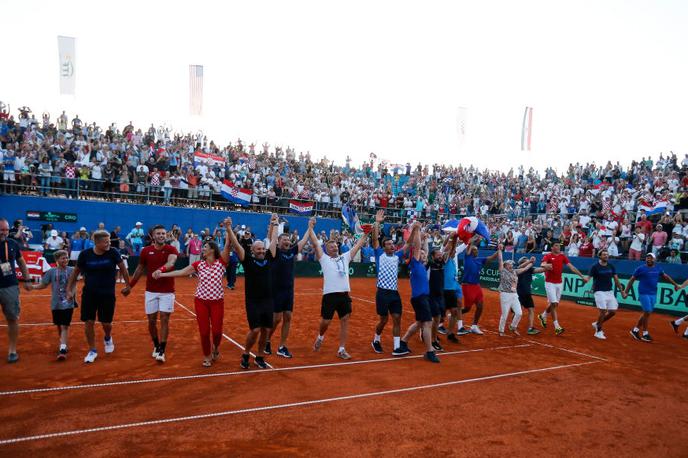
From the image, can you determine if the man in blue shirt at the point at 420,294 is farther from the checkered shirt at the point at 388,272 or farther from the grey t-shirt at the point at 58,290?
the grey t-shirt at the point at 58,290

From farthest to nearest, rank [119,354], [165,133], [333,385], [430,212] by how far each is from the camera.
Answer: [430,212] → [165,133] → [119,354] → [333,385]

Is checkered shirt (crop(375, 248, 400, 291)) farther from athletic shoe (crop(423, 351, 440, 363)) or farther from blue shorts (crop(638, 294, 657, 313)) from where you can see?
blue shorts (crop(638, 294, 657, 313))

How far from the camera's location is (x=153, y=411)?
5836 mm

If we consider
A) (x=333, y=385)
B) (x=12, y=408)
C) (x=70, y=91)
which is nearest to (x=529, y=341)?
(x=333, y=385)

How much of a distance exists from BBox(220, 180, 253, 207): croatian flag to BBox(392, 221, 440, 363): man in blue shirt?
1838 centimetres

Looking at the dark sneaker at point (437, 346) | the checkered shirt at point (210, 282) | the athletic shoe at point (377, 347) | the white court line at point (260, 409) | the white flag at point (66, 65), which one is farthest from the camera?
the white flag at point (66, 65)

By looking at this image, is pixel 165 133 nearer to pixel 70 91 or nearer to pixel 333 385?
pixel 70 91

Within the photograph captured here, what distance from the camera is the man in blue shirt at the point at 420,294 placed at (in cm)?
880

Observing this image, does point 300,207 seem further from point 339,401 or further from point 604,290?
point 339,401

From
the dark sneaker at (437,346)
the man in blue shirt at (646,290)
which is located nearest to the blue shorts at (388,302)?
the dark sneaker at (437,346)

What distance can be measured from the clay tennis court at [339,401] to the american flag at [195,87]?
24027 mm

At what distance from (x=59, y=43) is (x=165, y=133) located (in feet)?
22.5

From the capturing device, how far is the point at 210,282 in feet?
25.4

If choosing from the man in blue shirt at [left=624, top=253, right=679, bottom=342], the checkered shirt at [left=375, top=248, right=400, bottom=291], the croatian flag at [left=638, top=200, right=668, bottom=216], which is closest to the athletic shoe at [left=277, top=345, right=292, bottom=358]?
the checkered shirt at [left=375, top=248, right=400, bottom=291]
